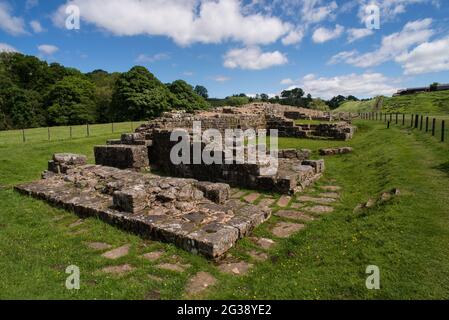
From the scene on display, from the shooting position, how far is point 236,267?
15.7 feet

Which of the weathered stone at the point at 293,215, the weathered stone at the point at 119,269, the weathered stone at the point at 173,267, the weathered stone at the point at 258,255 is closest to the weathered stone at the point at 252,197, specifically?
the weathered stone at the point at 293,215

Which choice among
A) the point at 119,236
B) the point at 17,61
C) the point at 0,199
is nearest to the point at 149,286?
the point at 119,236

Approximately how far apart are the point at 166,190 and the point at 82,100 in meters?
46.0

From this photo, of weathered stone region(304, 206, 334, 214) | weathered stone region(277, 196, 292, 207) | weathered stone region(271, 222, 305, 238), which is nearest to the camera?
weathered stone region(271, 222, 305, 238)

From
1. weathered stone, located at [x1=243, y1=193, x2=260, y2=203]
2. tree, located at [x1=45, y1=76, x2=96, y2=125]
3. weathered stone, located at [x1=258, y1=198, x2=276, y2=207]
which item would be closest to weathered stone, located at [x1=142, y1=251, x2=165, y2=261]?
weathered stone, located at [x1=258, y1=198, x2=276, y2=207]

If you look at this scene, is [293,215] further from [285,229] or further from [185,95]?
[185,95]

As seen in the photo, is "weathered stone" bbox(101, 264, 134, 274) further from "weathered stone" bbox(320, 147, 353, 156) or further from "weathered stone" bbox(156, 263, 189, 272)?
"weathered stone" bbox(320, 147, 353, 156)

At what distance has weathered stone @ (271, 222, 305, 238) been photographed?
5998 millimetres

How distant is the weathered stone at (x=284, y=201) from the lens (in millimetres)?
7738

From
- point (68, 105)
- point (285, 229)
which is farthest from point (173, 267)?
point (68, 105)

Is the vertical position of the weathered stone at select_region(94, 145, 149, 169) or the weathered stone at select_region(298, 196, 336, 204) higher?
the weathered stone at select_region(94, 145, 149, 169)

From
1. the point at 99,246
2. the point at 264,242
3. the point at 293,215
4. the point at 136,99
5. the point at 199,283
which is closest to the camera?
the point at 199,283

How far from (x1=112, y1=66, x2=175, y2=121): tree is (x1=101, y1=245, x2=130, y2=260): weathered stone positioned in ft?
136

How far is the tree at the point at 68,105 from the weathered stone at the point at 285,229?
1759 inches
